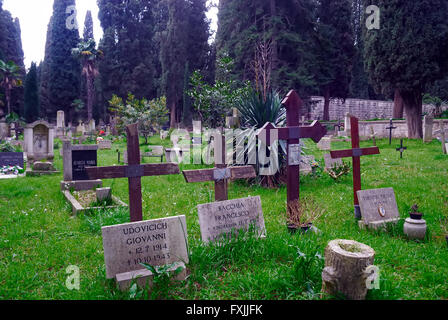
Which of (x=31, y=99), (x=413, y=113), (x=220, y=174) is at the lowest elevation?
(x=220, y=174)

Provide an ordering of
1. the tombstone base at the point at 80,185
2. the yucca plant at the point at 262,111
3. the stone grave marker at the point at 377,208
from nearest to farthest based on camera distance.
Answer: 1. the stone grave marker at the point at 377,208
2. the tombstone base at the point at 80,185
3. the yucca plant at the point at 262,111

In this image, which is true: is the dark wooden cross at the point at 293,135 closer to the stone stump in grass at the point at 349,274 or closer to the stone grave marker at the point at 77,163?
the stone stump in grass at the point at 349,274

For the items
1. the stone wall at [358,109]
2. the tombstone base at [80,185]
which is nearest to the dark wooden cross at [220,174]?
the tombstone base at [80,185]

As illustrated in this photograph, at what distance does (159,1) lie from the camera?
131ft

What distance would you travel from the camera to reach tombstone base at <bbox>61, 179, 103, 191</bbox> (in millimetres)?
8183

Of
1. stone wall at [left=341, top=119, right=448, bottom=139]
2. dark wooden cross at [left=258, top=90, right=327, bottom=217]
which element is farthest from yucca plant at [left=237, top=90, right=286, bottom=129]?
stone wall at [left=341, top=119, right=448, bottom=139]

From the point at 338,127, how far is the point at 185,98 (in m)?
16.4

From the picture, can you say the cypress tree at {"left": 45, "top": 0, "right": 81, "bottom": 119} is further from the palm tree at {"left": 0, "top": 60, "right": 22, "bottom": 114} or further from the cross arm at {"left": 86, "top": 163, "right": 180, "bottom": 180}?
the cross arm at {"left": 86, "top": 163, "right": 180, "bottom": 180}

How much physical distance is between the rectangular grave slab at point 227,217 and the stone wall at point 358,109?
34226 mm

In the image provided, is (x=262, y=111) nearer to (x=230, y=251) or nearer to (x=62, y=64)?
(x=230, y=251)

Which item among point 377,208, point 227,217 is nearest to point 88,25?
point 227,217

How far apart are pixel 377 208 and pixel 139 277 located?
3852 millimetres

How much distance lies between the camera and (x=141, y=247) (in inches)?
134

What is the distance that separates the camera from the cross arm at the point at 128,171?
4066mm
